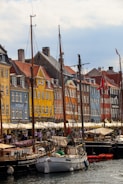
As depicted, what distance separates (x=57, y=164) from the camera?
43.5 m

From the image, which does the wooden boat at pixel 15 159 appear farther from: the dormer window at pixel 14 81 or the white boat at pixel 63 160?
the dormer window at pixel 14 81

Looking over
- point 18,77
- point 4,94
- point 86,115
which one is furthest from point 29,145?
point 86,115

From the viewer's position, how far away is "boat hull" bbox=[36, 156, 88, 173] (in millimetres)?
42906

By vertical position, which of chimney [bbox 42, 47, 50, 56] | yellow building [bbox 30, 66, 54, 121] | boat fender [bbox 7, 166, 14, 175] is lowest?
boat fender [bbox 7, 166, 14, 175]

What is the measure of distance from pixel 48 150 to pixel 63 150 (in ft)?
6.21

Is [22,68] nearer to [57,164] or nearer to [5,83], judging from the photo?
[5,83]

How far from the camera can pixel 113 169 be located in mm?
47344

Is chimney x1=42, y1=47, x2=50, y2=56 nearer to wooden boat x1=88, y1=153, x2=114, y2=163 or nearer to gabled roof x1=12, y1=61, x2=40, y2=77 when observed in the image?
gabled roof x1=12, y1=61, x2=40, y2=77

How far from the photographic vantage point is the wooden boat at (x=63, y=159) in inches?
1694

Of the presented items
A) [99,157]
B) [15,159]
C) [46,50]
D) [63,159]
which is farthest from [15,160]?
[46,50]

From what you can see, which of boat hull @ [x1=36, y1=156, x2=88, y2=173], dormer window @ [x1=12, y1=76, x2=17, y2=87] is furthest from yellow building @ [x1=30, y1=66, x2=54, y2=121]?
boat hull @ [x1=36, y1=156, x2=88, y2=173]

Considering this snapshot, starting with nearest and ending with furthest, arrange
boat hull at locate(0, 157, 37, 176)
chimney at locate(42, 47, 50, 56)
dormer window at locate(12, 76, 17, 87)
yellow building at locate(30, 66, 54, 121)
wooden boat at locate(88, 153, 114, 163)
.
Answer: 1. boat hull at locate(0, 157, 37, 176)
2. wooden boat at locate(88, 153, 114, 163)
3. dormer window at locate(12, 76, 17, 87)
4. yellow building at locate(30, 66, 54, 121)
5. chimney at locate(42, 47, 50, 56)

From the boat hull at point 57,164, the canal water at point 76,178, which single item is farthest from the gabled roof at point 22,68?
the boat hull at point 57,164

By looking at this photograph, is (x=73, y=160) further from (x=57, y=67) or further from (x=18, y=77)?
(x=57, y=67)
